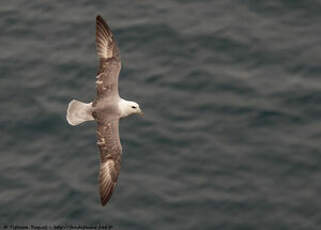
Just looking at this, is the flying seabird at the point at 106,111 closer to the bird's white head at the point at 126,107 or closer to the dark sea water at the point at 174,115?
the bird's white head at the point at 126,107

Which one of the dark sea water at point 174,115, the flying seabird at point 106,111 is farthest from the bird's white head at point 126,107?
the dark sea water at point 174,115

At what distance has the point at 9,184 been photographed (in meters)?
24.9

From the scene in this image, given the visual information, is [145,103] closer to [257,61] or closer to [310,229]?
[257,61]

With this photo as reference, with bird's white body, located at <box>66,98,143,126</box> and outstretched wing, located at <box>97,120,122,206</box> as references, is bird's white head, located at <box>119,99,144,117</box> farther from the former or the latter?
outstretched wing, located at <box>97,120,122,206</box>

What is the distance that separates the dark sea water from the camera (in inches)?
956

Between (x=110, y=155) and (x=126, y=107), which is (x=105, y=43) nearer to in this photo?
(x=126, y=107)

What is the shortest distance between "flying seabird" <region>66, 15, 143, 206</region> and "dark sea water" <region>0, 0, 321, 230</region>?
2.24m

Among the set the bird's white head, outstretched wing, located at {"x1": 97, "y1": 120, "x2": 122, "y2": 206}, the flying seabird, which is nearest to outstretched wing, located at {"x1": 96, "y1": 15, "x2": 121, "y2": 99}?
the flying seabird

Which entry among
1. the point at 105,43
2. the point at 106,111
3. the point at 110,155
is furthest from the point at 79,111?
the point at 105,43

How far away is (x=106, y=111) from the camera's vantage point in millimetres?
22500

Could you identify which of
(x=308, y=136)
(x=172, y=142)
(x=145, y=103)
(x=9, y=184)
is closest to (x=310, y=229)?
(x=308, y=136)

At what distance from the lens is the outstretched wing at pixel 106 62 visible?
74.9 ft

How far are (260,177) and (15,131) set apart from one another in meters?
7.35

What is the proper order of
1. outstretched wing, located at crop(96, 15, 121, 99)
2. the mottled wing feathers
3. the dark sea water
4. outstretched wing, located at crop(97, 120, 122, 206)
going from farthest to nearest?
the dark sea water < the mottled wing feathers < outstretched wing, located at crop(96, 15, 121, 99) < outstretched wing, located at crop(97, 120, 122, 206)
